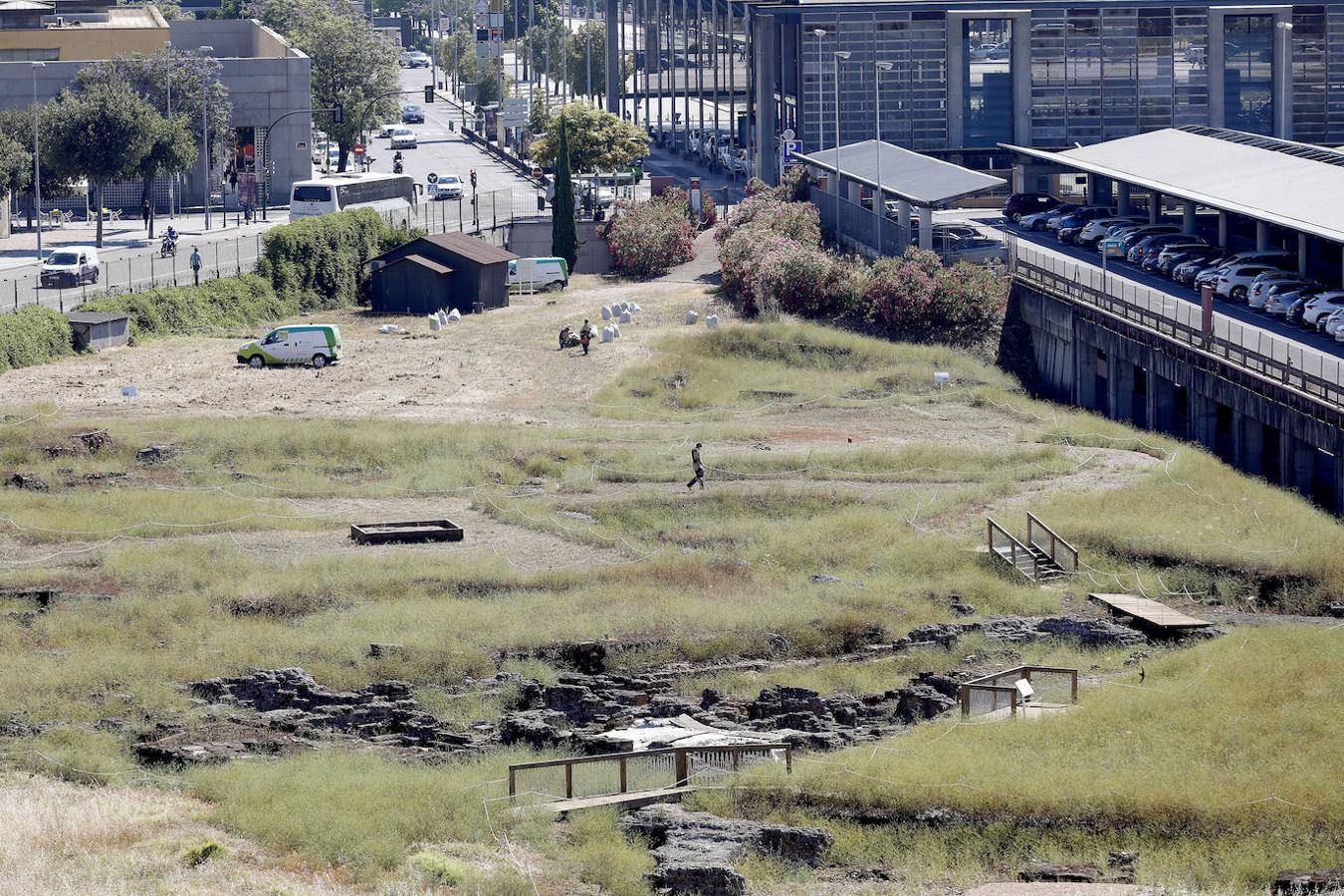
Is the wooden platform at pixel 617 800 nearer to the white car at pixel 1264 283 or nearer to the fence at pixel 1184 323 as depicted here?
the fence at pixel 1184 323

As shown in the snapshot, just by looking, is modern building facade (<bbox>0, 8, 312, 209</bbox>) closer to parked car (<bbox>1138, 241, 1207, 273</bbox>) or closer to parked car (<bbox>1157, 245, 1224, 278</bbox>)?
parked car (<bbox>1138, 241, 1207, 273</bbox>)

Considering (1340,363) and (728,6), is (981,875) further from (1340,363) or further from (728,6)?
(728,6)

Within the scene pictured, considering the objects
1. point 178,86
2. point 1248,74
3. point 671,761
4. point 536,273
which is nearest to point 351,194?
point 178,86

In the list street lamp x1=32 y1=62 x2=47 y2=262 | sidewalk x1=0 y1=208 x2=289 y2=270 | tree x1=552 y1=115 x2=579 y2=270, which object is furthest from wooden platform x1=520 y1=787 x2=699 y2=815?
tree x1=552 y1=115 x2=579 y2=270

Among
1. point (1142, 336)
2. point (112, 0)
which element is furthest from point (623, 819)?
point (112, 0)

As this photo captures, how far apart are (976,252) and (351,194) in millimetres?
38598

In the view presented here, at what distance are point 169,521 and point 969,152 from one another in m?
64.8

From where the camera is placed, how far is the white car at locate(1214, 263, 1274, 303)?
69.8 meters

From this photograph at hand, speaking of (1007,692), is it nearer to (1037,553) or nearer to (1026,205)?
(1037,553)

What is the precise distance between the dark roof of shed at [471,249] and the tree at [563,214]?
6.24 metres

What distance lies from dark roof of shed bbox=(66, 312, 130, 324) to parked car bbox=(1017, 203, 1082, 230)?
4076 centimetres

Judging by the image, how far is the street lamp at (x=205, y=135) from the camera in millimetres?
103688

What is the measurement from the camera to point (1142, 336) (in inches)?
2621

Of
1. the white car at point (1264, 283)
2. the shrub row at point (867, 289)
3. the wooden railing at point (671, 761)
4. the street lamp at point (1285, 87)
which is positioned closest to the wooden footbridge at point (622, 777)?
the wooden railing at point (671, 761)
